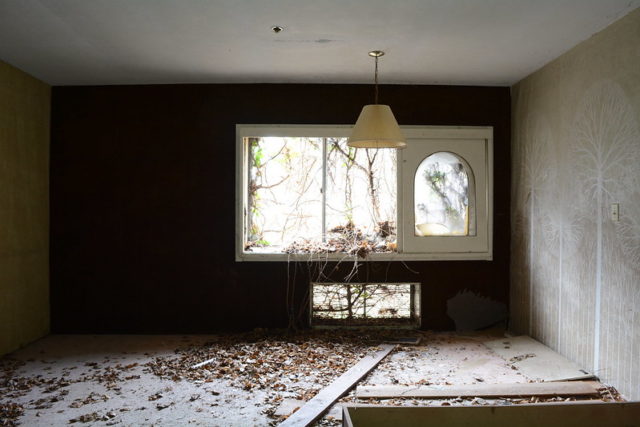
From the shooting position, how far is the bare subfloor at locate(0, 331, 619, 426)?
312cm

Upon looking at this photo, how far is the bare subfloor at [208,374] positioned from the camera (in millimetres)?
3123

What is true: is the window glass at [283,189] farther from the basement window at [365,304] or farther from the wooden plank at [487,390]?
the wooden plank at [487,390]

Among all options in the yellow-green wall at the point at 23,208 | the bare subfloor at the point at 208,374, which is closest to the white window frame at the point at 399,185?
the bare subfloor at the point at 208,374

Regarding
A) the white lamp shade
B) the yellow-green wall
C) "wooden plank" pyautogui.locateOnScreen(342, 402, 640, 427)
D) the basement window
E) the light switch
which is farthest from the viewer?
the basement window

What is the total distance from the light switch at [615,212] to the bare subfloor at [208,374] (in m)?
1.22

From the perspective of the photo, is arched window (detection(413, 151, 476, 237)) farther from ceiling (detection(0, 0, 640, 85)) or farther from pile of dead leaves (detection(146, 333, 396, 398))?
pile of dead leaves (detection(146, 333, 396, 398))

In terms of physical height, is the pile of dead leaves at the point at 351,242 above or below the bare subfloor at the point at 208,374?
above

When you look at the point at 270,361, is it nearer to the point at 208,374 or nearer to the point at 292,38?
the point at 208,374

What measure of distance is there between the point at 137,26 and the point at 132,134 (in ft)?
5.87

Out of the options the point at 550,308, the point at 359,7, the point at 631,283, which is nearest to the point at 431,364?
the point at 550,308

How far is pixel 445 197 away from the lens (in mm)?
5133

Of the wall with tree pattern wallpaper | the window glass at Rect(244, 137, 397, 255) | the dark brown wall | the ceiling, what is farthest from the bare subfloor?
the ceiling

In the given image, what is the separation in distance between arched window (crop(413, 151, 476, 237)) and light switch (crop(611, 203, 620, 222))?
1.76m

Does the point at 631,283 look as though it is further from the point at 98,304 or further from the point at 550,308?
the point at 98,304
